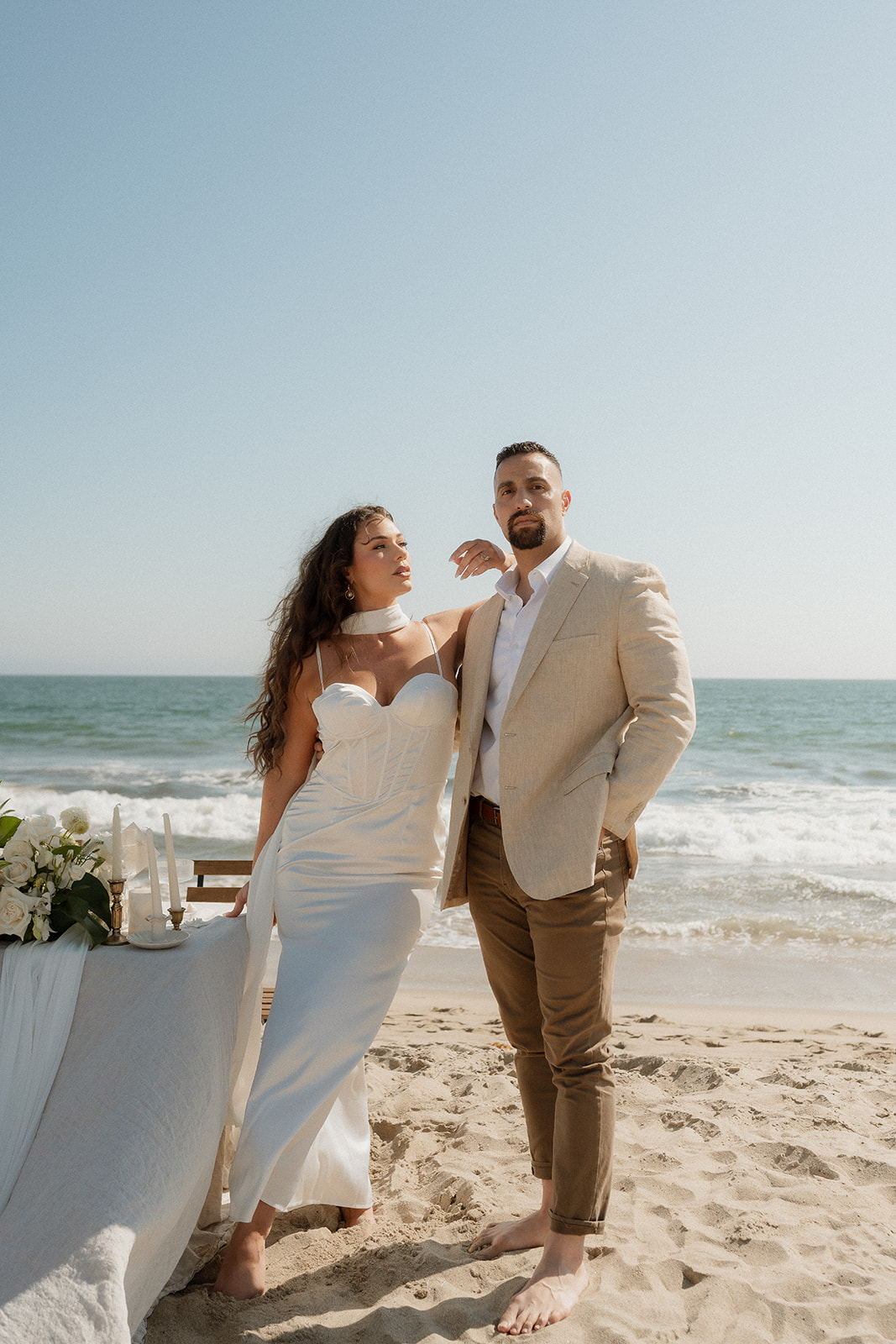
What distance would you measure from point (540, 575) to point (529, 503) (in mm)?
231

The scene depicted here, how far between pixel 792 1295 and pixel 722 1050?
2.33 meters

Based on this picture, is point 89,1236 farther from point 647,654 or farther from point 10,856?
point 647,654

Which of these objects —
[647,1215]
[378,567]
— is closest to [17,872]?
[378,567]

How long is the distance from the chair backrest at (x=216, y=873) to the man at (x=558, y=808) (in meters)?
1.49

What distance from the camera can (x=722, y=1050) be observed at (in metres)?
4.94

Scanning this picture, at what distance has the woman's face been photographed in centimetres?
345

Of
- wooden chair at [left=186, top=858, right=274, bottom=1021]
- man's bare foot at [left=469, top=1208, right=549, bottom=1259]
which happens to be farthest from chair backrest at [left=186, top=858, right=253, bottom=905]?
man's bare foot at [left=469, top=1208, right=549, bottom=1259]

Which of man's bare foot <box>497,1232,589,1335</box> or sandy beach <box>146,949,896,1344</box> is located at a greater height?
man's bare foot <box>497,1232,589,1335</box>

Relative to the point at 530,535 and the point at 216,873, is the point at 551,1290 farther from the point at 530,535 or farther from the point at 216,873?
the point at 216,873

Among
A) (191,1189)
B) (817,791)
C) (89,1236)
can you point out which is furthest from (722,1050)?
(817,791)

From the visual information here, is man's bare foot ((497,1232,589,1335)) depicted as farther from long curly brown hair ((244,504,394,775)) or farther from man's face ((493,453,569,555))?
man's face ((493,453,569,555))

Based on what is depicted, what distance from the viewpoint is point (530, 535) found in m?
2.98

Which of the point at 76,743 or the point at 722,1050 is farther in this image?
the point at 76,743

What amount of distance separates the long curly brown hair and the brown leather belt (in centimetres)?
77
